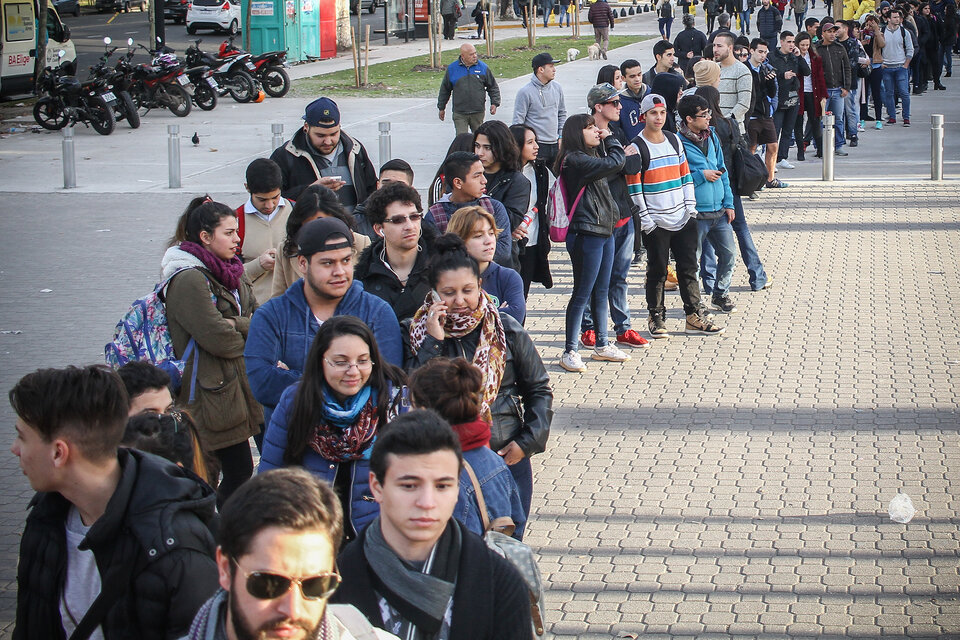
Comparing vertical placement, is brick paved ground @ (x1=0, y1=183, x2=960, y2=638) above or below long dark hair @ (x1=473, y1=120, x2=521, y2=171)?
below

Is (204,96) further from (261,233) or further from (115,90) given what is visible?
(261,233)

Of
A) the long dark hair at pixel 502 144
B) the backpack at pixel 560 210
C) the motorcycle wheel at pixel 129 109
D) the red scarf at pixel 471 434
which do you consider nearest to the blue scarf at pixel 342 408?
the red scarf at pixel 471 434

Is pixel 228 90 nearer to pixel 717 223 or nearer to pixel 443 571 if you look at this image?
pixel 717 223

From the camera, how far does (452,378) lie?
13.3ft

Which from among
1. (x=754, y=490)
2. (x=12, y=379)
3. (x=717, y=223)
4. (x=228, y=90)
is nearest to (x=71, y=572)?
(x=754, y=490)

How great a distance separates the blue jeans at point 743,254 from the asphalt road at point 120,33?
24.7m

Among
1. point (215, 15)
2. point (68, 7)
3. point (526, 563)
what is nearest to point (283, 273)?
point (526, 563)

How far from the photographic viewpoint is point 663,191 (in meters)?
9.61

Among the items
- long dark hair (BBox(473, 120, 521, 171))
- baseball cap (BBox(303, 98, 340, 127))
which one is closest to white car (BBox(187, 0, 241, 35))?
baseball cap (BBox(303, 98, 340, 127))

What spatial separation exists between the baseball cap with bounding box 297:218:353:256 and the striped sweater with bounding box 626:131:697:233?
4822 millimetres

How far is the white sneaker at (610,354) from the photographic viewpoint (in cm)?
945

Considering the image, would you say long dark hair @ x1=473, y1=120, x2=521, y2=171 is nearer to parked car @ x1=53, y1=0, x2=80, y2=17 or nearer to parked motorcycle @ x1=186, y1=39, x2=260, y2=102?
parked motorcycle @ x1=186, y1=39, x2=260, y2=102

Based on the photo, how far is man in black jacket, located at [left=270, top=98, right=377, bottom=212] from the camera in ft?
26.9

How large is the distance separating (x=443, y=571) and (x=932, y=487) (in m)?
4.47
